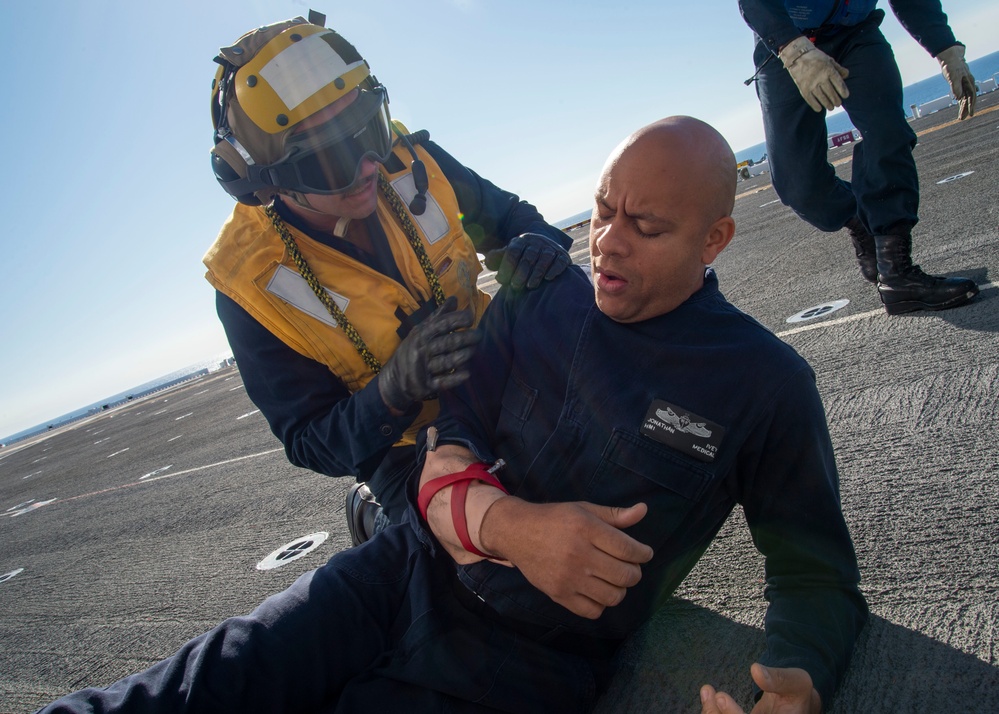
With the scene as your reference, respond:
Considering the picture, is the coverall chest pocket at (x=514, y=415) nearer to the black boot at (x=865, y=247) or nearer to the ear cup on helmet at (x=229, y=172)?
the ear cup on helmet at (x=229, y=172)

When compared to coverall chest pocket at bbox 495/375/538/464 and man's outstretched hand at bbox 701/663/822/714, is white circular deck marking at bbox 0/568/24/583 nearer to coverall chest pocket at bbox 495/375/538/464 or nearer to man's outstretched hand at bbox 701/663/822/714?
coverall chest pocket at bbox 495/375/538/464

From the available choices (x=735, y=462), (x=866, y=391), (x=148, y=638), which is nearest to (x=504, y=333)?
(x=735, y=462)

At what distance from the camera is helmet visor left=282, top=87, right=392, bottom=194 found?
6.04 ft

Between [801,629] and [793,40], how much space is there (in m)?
2.84

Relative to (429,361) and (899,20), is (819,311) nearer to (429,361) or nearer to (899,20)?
(899,20)

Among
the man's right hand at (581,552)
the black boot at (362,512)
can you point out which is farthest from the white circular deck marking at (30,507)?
the man's right hand at (581,552)

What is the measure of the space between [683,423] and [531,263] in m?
0.73

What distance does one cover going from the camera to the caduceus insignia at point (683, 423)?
1.29 meters

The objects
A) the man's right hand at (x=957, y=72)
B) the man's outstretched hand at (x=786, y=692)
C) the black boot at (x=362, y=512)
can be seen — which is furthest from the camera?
the man's right hand at (x=957, y=72)

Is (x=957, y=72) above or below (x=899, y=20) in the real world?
below

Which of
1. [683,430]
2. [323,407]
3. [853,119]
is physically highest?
[853,119]

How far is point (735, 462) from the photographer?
1.32 meters

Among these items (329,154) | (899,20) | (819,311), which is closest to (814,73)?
(899,20)

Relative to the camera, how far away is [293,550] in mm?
2973
